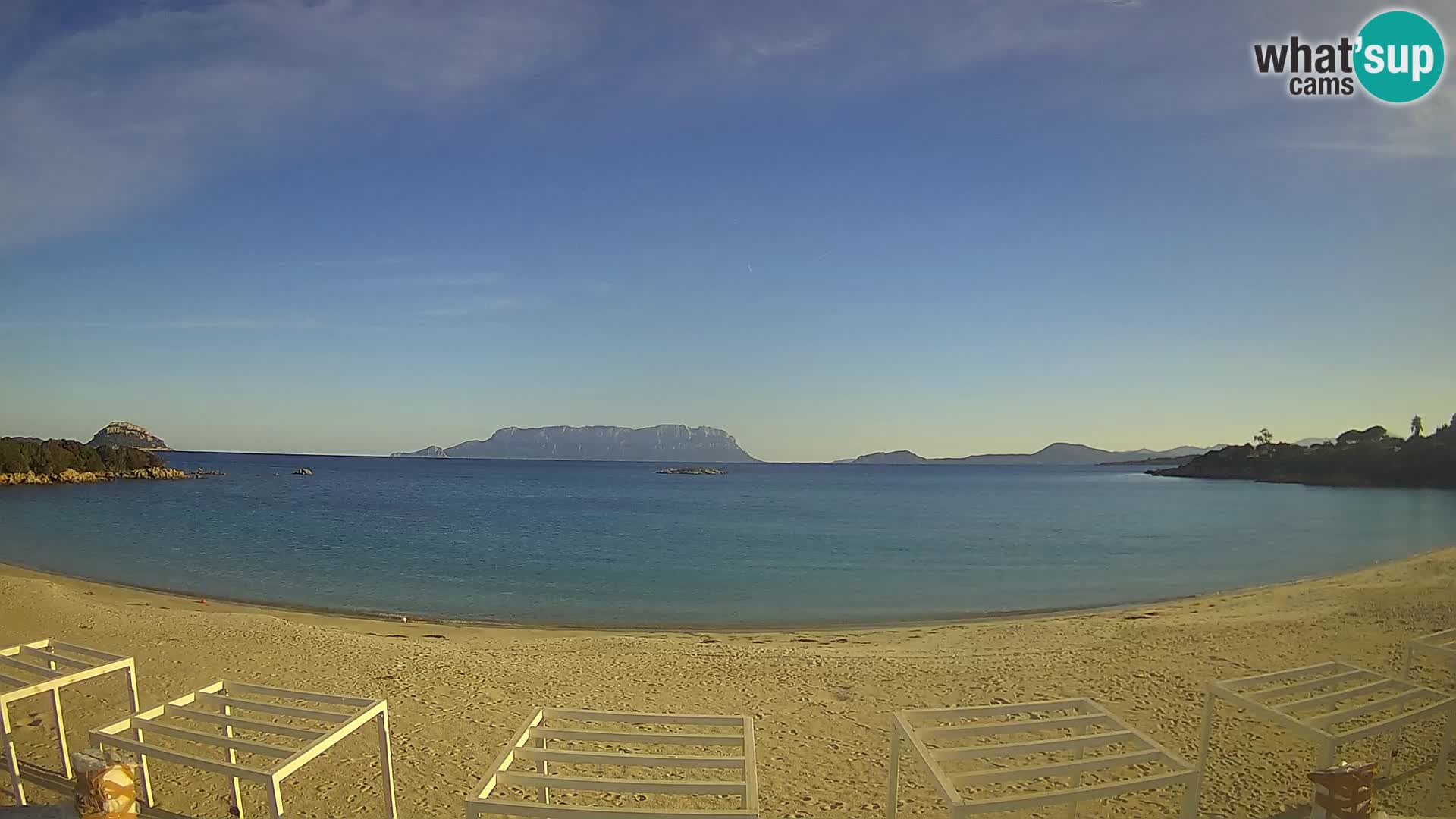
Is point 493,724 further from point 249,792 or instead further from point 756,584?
point 756,584

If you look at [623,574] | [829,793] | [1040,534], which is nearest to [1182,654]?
[829,793]

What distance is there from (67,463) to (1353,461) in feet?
339

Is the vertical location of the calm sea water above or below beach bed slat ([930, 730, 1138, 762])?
below

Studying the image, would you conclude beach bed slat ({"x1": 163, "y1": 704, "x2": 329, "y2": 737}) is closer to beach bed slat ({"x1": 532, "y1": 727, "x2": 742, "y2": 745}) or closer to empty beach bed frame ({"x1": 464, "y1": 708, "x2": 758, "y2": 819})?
empty beach bed frame ({"x1": 464, "y1": 708, "x2": 758, "y2": 819})

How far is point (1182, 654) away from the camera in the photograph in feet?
31.4

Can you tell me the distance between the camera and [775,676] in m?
8.85

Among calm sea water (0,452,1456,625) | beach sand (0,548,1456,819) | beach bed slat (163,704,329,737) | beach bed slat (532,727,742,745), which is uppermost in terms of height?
beach bed slat (163,704,329,737)

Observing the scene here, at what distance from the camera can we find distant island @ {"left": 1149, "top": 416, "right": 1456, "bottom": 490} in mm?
50219

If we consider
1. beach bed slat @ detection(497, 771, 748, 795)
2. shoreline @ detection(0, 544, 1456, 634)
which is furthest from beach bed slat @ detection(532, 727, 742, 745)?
shoreline @ detection(0, 544, 1456, 634)

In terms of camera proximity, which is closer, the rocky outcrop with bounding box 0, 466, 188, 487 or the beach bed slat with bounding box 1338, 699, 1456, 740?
the beach bed slat with bounding box 1338, 699, 1456, 740

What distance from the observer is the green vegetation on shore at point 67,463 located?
50.0m

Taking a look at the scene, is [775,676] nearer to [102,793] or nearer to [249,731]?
[249,731]

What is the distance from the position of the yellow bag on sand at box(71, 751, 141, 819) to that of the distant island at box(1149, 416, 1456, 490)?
55.4 meters

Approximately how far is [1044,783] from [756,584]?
43.5ft
